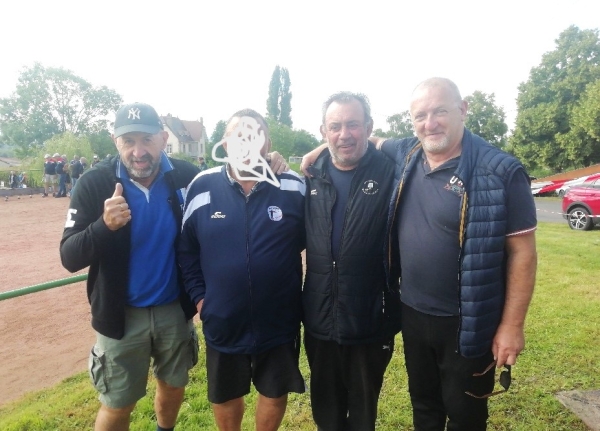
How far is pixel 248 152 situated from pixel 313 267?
848 mm

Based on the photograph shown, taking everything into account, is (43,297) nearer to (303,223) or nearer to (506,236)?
(303,223)

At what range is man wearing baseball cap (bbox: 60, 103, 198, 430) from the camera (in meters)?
2.77

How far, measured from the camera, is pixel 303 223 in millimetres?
2842

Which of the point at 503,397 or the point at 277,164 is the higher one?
the point at 277,164

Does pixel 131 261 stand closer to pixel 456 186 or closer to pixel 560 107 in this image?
pixel 456 186

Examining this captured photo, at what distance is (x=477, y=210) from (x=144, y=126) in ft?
7.00

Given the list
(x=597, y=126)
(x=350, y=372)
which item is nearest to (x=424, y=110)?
(x=350, y=372)

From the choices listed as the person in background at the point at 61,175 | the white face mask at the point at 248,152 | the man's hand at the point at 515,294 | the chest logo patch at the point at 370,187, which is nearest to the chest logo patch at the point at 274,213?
the white face mask at the point at 248,152

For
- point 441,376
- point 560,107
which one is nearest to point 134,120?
point 441,376

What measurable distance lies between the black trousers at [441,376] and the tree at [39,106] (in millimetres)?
56675

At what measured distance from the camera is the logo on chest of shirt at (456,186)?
2404 mm

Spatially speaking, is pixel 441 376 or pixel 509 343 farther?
pixel 441 376

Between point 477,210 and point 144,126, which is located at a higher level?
point 144,126

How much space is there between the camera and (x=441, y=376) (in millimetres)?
2648
